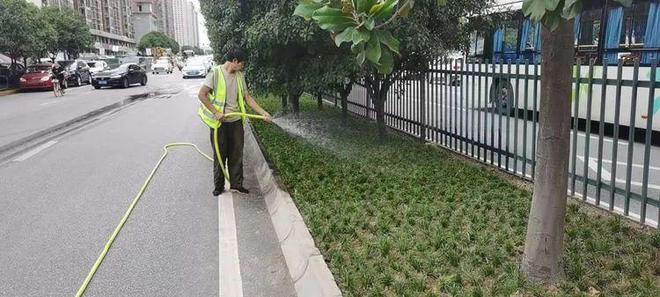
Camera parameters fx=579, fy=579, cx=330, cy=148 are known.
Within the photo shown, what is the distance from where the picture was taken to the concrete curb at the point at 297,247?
3.96 metres

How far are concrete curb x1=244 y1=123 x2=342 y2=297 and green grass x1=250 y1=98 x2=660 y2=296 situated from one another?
87 millimetres

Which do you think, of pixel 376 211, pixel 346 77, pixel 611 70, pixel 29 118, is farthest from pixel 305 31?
pixel 29 118

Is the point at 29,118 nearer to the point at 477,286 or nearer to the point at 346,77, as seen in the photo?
the point at 346,77

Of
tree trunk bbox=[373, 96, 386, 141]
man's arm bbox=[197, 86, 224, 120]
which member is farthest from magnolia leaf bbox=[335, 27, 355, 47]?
tree trunk bbox=[373, 96, 386, 141]

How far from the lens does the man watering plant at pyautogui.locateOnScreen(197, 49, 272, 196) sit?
664 cm

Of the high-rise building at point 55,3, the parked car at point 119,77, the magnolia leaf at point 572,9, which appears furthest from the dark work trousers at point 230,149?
the high-rise building at point 55,3

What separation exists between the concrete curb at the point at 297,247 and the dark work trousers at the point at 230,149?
471mm

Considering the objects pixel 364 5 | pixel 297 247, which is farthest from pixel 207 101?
pixel 364 5

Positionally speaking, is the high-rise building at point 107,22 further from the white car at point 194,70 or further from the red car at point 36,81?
the red car at point 36,81

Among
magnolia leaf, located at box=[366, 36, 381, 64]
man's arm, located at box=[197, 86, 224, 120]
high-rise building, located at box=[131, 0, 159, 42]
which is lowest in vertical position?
man's arm, located at box=[197, 86, 224, 120]

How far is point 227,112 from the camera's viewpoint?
675 centimetres

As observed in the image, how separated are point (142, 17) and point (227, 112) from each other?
538 feet

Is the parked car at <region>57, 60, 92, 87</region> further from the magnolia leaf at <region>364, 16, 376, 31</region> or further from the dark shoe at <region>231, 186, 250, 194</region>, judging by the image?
the magnolia leaf at <region>364, 16, 376, 31</region>

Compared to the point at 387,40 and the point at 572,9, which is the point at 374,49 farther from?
the point at 572,9
